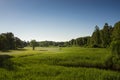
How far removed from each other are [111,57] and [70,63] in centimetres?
927

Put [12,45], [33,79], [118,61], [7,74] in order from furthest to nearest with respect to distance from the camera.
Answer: [12,45]
[118,61]
[7,74]
[33,79]

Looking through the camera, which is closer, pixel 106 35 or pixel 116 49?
pixel 116 49

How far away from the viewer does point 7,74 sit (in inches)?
1017

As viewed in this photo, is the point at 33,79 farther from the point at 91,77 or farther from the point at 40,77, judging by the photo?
the point at 91,77

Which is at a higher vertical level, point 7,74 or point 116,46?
point 116,46

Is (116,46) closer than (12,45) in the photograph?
Yes

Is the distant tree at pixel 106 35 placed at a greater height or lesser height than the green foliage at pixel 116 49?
greater

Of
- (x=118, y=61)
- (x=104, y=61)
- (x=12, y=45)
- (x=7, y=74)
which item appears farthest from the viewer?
(x=12, y=45)

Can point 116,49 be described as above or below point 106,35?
below

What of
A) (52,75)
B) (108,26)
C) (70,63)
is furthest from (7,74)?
(108,26)

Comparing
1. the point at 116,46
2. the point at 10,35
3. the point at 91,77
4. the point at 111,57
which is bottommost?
the point at 91,77

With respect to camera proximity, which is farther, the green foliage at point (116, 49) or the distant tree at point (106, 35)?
the distant tree at point (106, 35)

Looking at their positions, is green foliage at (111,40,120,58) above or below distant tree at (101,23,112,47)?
below

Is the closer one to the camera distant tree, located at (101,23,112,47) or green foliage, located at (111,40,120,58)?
green foliage, located at (111,40,120,58)
